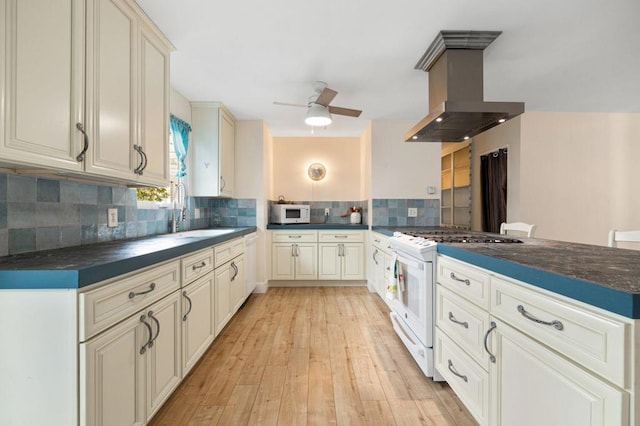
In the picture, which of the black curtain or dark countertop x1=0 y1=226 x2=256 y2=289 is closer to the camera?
dark countertop x1=0 y1=226 x2=256 y2=289

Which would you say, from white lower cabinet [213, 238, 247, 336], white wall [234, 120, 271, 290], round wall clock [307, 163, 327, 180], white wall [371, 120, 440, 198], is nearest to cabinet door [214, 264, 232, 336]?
white lower cabinet [213, 238, 247, 336]

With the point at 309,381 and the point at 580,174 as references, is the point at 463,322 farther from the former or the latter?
the point at 580,174

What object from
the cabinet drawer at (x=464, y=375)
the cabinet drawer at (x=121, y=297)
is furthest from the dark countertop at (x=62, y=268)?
the cabinet drawer at (x=464, y=375)

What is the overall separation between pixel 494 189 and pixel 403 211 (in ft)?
5.42

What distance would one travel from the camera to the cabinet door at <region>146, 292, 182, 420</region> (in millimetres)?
1452

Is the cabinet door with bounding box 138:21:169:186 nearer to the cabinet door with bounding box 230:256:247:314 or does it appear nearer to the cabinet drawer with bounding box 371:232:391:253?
the cabinet door with bounding box 230:256:247:314

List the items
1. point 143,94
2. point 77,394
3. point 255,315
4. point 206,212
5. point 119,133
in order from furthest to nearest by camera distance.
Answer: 1. point 206,212
2. point 255,315
3. point 143,94
4. point 119,133
5. point 77,394

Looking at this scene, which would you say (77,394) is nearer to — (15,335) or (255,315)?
(15,335)

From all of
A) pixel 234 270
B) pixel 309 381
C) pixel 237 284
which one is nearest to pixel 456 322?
pixel 309 381

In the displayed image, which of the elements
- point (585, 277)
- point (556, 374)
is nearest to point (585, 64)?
point (585, 277)

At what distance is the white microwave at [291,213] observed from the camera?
14.3 ft

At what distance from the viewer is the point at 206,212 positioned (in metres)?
3.83

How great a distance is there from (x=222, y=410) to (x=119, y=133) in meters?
1.64

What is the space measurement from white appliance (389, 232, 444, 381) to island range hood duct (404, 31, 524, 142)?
94cm
